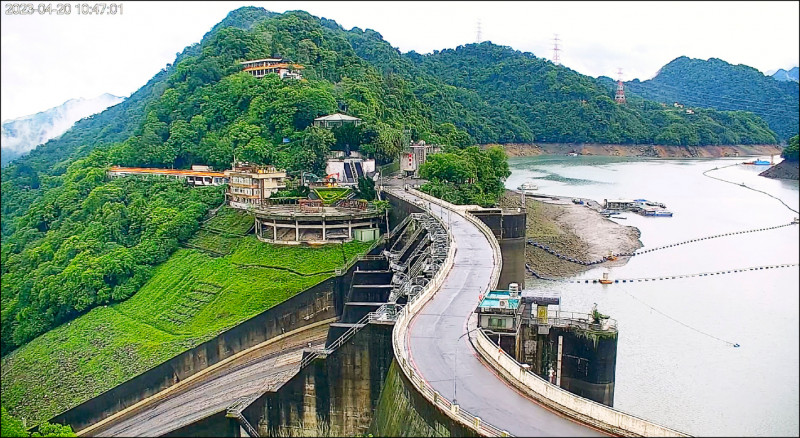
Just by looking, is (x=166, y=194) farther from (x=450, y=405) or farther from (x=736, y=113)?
(x=736, y=113)

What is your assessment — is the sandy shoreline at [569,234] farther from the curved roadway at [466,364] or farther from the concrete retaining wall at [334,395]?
the concrete retaining wall at [334,395]

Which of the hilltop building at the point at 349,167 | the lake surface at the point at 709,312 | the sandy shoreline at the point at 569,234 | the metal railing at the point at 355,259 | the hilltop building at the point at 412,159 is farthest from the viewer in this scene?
the hilltop building at the point at 412,159

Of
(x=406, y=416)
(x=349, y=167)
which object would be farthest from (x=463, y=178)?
(x=406, y=416)

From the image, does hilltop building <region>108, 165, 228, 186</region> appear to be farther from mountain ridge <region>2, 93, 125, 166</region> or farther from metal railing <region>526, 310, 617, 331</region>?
metal railing <region>526, 310, 617, 331</region>

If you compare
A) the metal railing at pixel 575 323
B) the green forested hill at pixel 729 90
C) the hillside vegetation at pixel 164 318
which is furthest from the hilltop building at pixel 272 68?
the green forested hill at pixel 729 90

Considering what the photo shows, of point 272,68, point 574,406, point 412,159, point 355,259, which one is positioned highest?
point 272,68

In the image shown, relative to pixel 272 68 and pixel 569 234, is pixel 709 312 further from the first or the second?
pixel 272 68

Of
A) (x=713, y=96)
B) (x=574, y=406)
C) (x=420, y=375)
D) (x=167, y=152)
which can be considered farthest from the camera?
(x=713, y=96)
